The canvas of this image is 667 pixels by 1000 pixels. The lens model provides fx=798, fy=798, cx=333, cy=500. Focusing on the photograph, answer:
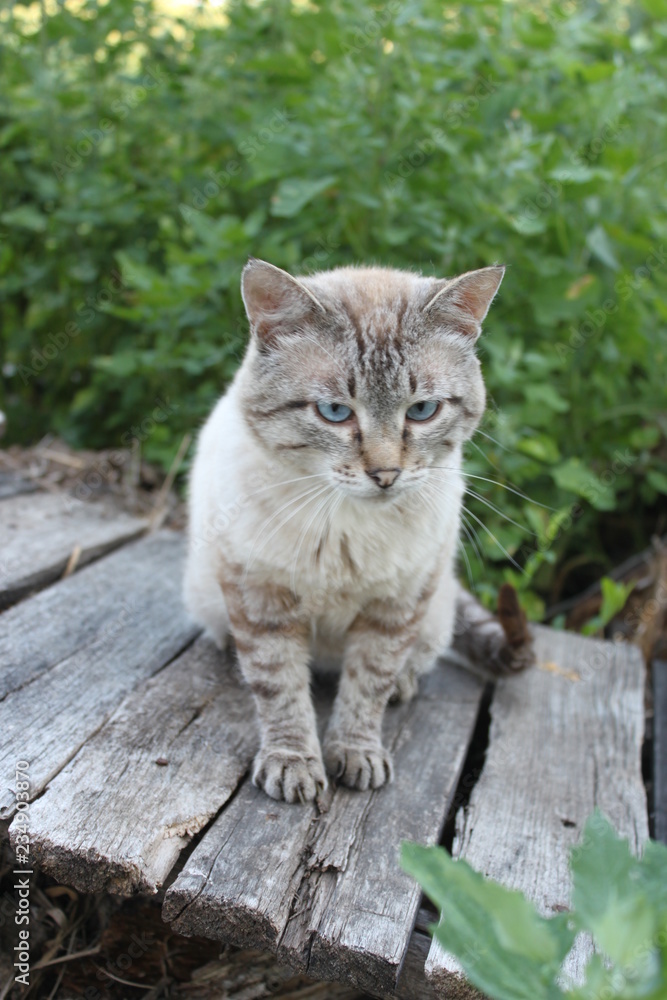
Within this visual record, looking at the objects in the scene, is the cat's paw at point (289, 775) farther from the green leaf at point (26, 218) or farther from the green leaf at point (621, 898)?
the green leaf at point (26, 218)

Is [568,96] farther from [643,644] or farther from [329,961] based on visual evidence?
[329,961]

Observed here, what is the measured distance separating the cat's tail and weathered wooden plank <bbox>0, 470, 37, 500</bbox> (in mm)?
1867

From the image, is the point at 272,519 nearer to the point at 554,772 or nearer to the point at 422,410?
the point at 422,410

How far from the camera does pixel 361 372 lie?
75.9 inches

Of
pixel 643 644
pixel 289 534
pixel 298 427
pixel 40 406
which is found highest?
pixel 298 427

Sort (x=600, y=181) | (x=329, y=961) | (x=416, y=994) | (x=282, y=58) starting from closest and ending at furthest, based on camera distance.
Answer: (x=329, y=961), (x=416, y=994), (x=600, y=181), (x=282, y=58)

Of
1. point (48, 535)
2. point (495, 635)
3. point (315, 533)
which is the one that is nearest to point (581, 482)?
point (495, 635)

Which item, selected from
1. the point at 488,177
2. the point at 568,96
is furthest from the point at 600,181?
the point at 568,96

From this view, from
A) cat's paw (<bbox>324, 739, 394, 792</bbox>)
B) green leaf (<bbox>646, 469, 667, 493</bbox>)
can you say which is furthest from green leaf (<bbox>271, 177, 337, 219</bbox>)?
cat's paw (<bbox>324, 739, 394, 792</bbox>)

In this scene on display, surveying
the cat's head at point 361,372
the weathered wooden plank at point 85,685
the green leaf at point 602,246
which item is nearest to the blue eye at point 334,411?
the cat's head at point 361,372

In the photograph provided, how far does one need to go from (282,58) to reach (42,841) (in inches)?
118

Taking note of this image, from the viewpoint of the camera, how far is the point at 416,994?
5.32 ft

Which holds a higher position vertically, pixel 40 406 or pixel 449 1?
pixel 449 1
